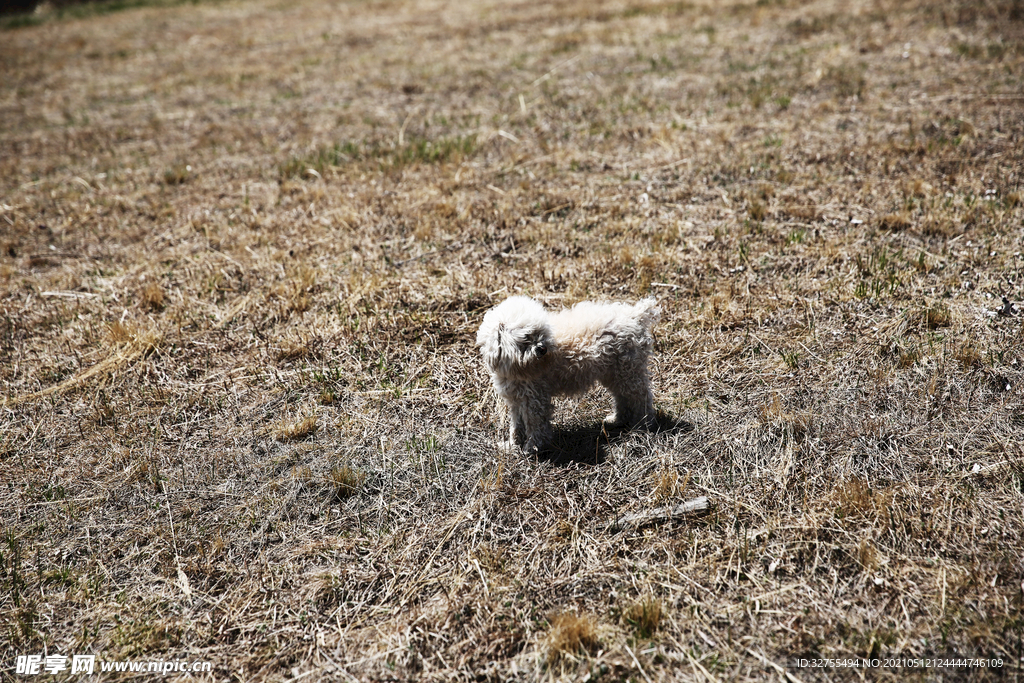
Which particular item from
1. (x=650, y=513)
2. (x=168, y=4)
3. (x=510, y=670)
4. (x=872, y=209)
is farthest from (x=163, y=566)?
(x=168, y=4)

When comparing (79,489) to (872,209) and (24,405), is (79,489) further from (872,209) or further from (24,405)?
(872,209)

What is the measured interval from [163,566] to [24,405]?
2544mm

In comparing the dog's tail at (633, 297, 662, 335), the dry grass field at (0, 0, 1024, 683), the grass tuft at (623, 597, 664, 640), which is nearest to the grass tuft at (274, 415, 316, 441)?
the dry grass field at (0, 0, 1024, 683)

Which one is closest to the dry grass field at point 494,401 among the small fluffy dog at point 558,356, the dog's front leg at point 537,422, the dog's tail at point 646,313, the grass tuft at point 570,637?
the grass tuft at point 570,637

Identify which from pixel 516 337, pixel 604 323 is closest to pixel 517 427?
pixel 516 337

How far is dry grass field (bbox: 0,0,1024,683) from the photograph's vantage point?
350cm

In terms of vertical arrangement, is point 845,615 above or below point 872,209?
below

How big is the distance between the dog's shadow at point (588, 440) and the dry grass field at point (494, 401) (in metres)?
0.04

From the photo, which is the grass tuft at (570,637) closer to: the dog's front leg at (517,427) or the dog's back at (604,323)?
the dog's front leg at (517,427)

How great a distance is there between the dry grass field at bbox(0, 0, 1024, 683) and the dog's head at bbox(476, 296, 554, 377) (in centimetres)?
79

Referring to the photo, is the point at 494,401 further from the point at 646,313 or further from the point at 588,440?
the point at 646,313

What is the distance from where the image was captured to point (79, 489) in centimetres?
451

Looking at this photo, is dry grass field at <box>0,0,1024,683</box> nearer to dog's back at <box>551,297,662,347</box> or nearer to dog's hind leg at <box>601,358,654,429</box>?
dog's hind leg at <box>601,358,654,429</box>

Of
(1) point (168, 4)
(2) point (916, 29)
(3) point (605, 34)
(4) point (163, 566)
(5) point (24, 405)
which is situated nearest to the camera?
(4) point (163, 566)
